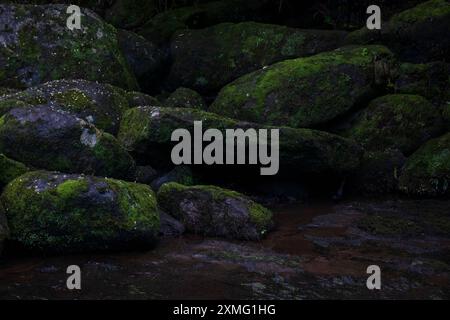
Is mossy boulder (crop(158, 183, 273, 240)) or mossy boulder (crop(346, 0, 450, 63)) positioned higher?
mossy boulder (crop(346, 0, 450, 63))

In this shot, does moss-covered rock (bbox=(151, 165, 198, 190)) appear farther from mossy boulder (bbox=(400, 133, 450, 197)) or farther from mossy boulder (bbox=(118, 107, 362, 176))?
mossy boulder (bbox=(400, 133, 450, 197))

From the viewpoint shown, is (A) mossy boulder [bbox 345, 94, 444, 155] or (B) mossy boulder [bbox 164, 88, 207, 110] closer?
(A) mossy boulder [bbox 345, 94, 444, 155]

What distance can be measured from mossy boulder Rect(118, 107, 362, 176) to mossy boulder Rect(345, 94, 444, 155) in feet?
5.49

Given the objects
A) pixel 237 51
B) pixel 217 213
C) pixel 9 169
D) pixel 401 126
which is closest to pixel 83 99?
pixel 9 169

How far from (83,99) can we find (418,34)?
942 cm

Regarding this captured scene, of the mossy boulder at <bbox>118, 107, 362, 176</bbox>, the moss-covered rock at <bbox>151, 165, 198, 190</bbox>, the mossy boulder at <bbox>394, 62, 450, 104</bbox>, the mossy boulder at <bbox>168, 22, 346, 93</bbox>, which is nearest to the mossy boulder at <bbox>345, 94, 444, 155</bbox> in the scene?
the mossy boulder at <bbox>394, 62, 450, 104</bbox>

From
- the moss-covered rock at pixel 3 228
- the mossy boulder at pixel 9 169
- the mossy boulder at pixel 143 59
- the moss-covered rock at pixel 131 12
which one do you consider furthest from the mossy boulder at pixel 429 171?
the moss-covered rock at pixel 131 12

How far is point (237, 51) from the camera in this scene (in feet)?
58.0

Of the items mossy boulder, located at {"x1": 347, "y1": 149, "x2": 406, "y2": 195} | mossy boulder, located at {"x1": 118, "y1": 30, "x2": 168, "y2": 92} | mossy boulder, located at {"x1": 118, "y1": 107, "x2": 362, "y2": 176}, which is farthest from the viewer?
mossy boulder, located at {"x1": 118, "y1": 30, "x2": 168, "y2": 92}

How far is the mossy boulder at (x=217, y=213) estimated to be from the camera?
9.73 metres

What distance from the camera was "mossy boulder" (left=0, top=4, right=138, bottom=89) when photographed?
1495 centimetres

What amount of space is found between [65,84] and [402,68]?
853cm

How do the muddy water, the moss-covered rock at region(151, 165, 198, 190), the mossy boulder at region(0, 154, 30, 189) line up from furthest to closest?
1. the moss-covered rock at region(151, 165, 198, 190)
2. the mossy boulder at region(0, 154, 30, 189)
3. the muddy water
